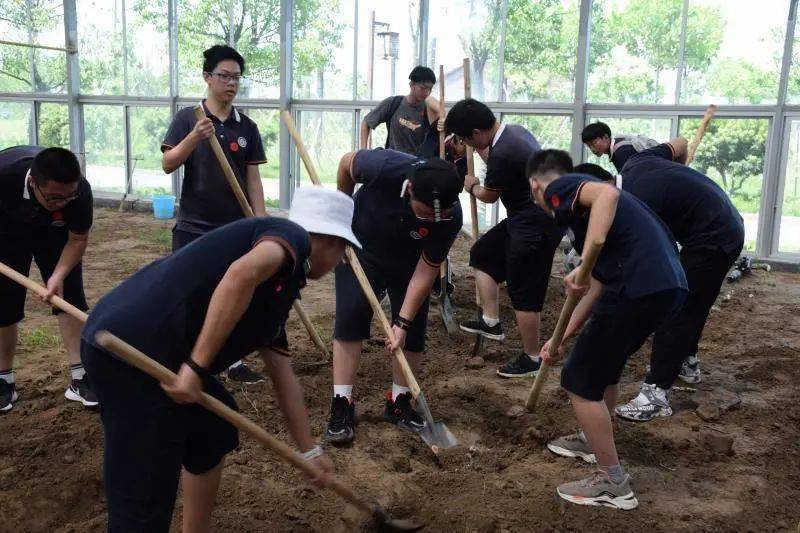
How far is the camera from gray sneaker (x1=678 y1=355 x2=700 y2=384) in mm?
4641

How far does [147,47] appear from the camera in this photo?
44.2 feet

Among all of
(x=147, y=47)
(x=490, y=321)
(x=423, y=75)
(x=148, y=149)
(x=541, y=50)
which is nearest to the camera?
(x=490, y=321)

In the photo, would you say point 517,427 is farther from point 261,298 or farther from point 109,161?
point 109,161

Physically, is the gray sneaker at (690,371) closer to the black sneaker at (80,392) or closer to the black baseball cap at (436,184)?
the black baseball cap at (436,184)

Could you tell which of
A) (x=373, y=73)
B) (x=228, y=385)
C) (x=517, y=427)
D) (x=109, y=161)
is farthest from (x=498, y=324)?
(x=109, y=161)

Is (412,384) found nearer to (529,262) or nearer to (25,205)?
(529,262)

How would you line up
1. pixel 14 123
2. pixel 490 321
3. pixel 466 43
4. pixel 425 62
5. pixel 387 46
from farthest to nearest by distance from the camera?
1. pixel 14 123
2. pixel 387 46
3. pixel 425 62
4. pixel 466 43
5. pixel 490 321

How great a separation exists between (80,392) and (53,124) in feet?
41.4

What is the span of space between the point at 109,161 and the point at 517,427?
495 inches

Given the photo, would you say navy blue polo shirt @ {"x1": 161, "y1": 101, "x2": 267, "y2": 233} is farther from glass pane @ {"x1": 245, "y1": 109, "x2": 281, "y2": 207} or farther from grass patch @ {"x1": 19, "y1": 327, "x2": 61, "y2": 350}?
glass pane @ {"x1": 245, "y1": 109, "x2": 281, "y2": 207}

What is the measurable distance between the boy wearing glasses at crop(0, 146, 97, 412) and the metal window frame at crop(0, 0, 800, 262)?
7718 millimetres

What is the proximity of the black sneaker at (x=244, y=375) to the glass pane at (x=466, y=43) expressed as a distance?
723 centimetres

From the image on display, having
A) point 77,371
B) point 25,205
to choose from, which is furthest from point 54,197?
point 77,371

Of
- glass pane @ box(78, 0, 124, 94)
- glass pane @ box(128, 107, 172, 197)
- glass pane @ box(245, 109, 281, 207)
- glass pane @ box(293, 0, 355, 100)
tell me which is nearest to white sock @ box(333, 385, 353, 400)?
glass pane @ box(293, 0, 355, 100)
